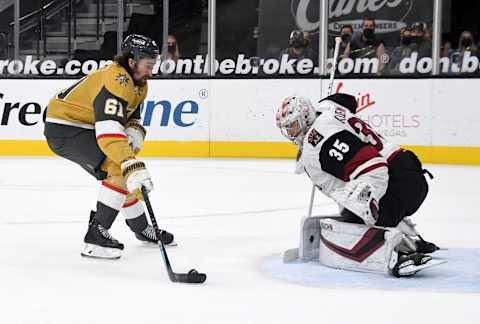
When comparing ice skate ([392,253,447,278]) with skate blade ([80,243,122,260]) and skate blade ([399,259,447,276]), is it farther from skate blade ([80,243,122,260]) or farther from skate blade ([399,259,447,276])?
skate blade ([80,243,122,260])

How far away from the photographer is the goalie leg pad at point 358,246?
3299 mm

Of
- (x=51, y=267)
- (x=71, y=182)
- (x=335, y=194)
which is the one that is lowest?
(x=71, y=182)

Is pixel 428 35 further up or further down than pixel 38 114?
further up

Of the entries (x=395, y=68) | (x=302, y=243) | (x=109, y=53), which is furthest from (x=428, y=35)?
(x=302, y=243)

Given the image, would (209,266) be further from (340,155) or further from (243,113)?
(243,113)

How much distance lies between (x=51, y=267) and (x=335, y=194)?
1122 mm

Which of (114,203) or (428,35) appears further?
(428,35)

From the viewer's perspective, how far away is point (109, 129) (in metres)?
3.56

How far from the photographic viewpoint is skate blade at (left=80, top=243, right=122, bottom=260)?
12.2ft

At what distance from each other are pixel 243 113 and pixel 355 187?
642cm

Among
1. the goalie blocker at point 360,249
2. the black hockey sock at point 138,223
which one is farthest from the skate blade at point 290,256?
the black hockey sock at point 138,223

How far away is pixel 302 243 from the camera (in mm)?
3650

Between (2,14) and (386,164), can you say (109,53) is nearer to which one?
(2,14)

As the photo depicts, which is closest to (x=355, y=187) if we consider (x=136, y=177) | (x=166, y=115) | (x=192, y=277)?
(x=192, y=277)
